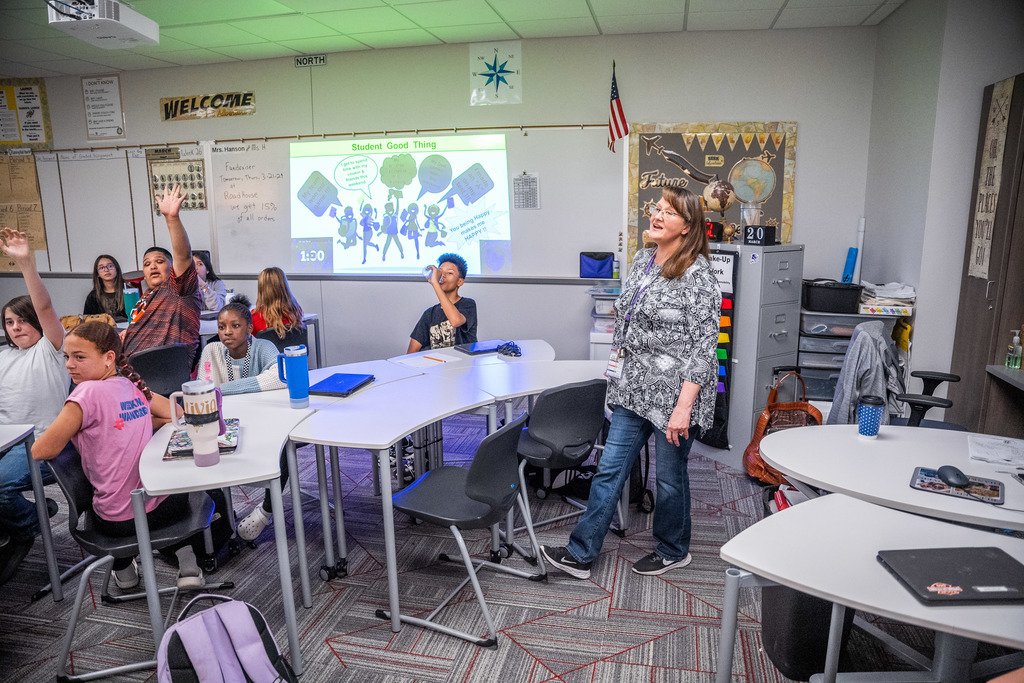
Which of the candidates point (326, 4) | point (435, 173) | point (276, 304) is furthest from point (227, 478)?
point (435, 173)

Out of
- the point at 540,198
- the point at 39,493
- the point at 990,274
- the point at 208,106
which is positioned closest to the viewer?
the point at 39,493

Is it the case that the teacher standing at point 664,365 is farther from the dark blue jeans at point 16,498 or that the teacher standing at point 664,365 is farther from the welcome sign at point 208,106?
the welcome sign at point 208,106

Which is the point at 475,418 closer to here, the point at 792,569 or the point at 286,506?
the point at 286,506

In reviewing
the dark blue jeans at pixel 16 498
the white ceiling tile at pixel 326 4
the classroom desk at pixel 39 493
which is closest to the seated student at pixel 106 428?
the classroom desk at pixel 39 493

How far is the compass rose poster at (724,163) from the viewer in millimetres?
4789

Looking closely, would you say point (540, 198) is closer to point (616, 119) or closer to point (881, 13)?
point (616, 119)

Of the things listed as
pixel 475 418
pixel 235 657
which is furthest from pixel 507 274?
pixel 235 657

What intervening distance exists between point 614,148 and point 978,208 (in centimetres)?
239

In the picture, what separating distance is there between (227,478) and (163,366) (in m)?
1.73

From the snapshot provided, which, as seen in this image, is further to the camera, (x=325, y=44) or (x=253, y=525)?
(x=325, y=44)

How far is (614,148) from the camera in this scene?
4.98m

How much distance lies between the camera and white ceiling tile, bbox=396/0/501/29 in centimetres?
413

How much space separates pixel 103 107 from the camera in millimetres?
5914

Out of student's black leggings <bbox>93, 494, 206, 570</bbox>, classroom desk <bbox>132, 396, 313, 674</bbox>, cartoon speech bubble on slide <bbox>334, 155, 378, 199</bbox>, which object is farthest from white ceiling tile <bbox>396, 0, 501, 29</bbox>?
student's black leggings <bbox>93, 494, 206, 570</bbox>
